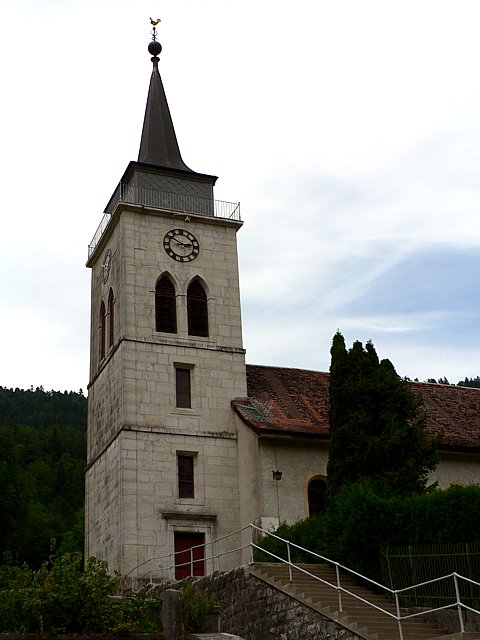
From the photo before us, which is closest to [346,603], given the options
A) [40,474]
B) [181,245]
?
[181,245]

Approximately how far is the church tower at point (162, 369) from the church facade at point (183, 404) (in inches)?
1.9

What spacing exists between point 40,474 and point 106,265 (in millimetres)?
58720

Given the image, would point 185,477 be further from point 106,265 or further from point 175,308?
point 106,265

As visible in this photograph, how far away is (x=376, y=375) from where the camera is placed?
27.5m

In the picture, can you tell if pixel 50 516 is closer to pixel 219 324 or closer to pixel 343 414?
pixel 219 324

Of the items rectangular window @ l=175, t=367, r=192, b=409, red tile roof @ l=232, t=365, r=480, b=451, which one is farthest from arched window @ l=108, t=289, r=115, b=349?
red tile roof @ l=232, t=365, r=480, b=451

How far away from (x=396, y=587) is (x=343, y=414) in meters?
6.97

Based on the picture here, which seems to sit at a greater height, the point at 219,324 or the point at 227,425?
the point at 219,324

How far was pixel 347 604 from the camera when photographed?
20031 mm

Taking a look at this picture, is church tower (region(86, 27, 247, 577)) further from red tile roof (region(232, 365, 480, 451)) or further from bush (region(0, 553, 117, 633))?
bush (region(0, 553, 117, 633))

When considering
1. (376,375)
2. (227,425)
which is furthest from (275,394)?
(376,375)

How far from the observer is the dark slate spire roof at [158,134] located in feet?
126

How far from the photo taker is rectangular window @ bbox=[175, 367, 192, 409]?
33.3 m

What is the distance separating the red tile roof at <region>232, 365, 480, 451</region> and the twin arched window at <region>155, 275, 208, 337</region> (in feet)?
9.52
